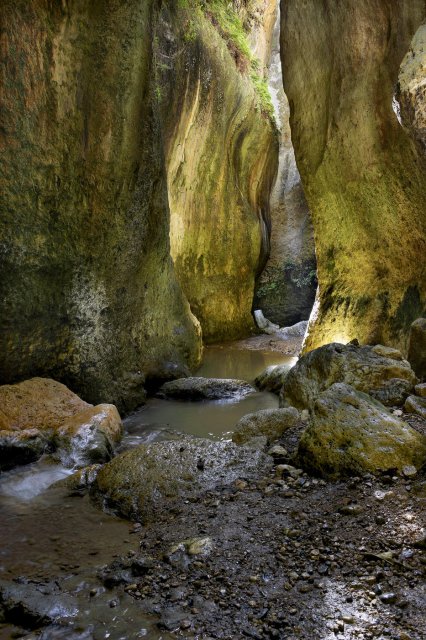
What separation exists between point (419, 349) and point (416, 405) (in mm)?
1383

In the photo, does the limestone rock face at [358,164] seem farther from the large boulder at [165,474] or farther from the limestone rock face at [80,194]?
the large boulder at [165,474]

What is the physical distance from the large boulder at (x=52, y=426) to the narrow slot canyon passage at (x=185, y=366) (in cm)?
2

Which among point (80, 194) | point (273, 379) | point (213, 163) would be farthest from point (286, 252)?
point (80, 194)

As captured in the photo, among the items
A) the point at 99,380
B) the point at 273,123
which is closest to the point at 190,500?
the point at 99,380

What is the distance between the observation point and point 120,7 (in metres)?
5.94

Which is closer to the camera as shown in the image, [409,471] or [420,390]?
[409,471]

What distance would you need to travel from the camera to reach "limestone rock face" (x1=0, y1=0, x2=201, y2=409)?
486cm

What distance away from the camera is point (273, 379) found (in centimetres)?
751

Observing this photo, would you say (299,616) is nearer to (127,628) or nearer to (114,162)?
(127,628)

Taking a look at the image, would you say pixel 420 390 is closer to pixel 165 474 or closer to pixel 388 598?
pixel 165 474

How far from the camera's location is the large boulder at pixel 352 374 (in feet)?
15.6

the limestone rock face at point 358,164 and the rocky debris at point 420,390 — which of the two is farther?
the limestone rock face at point 358,164

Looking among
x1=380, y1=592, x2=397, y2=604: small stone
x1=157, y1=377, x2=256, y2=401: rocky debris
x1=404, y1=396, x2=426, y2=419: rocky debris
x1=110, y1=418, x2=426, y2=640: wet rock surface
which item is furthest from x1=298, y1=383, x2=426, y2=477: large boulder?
x1=157, y1=377, x2=256, y2=401: rocky debris

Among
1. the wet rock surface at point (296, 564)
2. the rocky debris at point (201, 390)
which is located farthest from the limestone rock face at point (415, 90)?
the rocky debris at point (201, 390)
